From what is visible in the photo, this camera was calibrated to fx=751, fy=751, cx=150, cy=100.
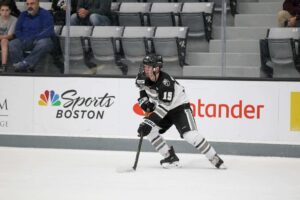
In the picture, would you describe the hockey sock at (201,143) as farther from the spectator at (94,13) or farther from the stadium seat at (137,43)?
the spectator at (94,13)

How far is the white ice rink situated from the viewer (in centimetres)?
586

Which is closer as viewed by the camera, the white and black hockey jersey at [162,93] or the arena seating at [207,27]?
the white and black hockey jersey at [162,93]

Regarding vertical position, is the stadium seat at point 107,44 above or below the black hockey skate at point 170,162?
above

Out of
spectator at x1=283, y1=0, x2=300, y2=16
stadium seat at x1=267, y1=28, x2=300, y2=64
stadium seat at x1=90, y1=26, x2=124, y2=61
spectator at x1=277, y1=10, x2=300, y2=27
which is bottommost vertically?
stadium seat at x1=90, y1=26, x2=124, y2=61

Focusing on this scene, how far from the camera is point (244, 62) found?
9031 mm

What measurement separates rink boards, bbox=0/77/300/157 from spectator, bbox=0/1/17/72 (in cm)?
46

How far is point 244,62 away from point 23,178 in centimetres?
346

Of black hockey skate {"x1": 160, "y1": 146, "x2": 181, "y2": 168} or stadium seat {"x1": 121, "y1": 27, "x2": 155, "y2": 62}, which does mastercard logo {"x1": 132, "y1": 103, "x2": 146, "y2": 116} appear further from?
black hockey skate {"x1": 160, "y1": 146, "x2": 181, "y2": 168}

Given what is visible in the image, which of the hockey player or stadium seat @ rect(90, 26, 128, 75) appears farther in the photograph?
stadium seat @ rect(90, 26, 128, 75)

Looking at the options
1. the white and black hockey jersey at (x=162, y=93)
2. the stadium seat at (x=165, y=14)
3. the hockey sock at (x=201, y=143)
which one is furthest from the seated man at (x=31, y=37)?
the hockey sock at (x=201, y=143)

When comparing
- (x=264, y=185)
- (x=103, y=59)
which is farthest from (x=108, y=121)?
(x=264, y=185)

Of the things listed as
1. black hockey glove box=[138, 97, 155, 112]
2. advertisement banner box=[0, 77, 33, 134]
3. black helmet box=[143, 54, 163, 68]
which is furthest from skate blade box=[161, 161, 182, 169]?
advertisement banner box=[0, 77, 33, 134]

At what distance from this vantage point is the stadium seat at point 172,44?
9.26 metres

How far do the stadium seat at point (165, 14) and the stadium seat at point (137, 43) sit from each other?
0.29 m
